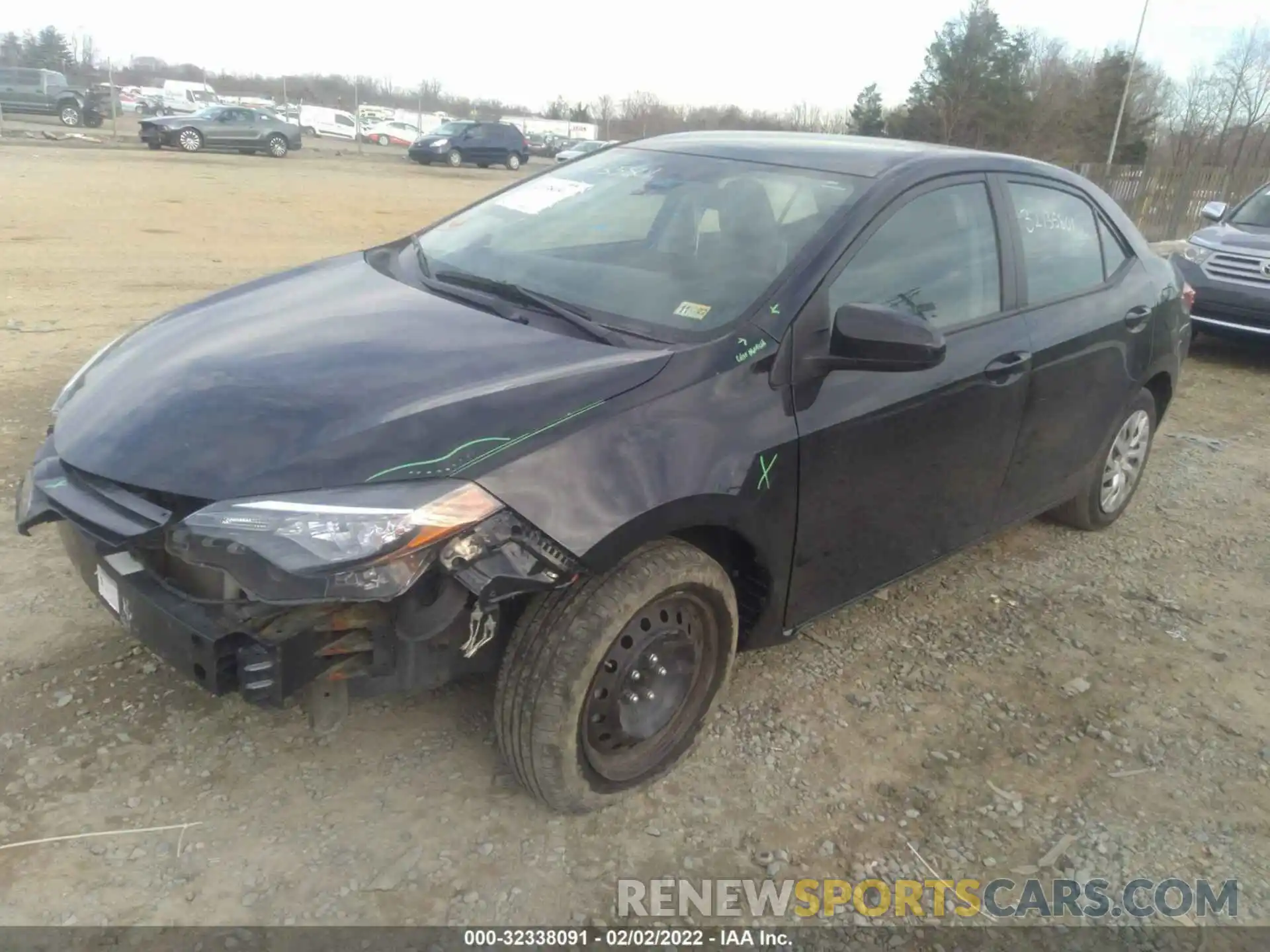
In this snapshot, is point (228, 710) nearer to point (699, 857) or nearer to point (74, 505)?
point (74, 505)

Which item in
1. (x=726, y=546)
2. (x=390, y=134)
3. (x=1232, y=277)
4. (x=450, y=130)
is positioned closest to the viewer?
(x=726, y=546)

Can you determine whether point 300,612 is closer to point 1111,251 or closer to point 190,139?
point 1111,251

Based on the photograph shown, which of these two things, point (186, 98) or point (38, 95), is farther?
point (186, 98)

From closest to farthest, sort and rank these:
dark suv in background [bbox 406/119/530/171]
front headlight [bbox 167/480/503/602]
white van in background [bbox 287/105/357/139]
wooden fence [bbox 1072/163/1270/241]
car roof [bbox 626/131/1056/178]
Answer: front headlight [bbox 167/480/503/602], car roof [bbox 626/131/1056/178], wooden fence [bbox 1072/163/1270/241], dark suv in background [bbox 406/119/530/171], white van in background [bbox 287/105/357/139]

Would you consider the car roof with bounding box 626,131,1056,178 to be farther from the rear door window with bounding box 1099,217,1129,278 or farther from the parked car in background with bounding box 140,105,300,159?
the parked car in background with bounding box 140,105,300,159

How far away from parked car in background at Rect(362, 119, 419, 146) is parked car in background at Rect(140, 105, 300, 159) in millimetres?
14180

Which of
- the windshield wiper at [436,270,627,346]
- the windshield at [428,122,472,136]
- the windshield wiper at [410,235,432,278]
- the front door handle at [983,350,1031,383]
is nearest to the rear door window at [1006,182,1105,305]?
the front door handle at [983,350,1031,383]

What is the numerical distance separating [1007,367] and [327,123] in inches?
1719

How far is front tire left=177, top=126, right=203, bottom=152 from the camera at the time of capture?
25131 mm

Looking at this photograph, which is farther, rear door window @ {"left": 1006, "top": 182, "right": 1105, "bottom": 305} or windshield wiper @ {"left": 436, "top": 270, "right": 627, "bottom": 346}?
rear door window @ {"left": 1006, "top": 182, "right": 1105, "bottom": 305}

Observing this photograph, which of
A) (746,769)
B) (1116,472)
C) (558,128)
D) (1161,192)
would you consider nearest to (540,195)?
(746,769)

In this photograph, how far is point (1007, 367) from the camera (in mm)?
3307

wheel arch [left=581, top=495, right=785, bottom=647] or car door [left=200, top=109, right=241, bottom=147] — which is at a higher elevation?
car door [left=200, top=109, right=241, bottom=147]

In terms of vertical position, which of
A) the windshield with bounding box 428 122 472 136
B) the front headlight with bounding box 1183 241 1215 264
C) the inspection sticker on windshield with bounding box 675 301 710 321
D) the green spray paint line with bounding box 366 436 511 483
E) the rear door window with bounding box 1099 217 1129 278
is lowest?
the green spray paint line with bounding box 366 436 511 483
